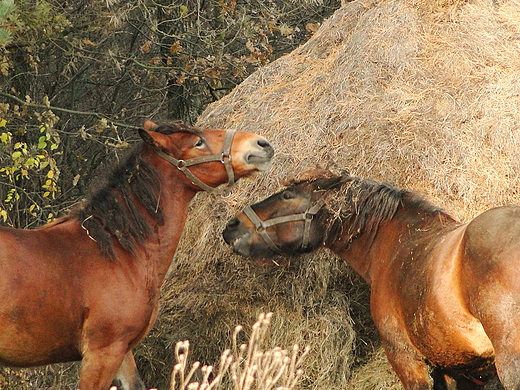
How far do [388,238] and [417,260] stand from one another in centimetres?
57

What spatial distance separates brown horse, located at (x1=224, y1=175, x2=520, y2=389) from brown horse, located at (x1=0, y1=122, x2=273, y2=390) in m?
0.60

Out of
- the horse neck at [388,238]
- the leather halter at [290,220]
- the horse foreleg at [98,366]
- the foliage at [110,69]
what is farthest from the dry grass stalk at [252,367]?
the foliage at [110,69]

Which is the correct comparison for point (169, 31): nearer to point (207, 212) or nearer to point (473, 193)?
point (207, 212)

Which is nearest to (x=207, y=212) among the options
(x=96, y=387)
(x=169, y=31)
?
(x=96, y=387)

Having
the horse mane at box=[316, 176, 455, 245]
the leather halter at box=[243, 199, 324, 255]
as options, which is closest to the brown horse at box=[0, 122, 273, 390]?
the leather halter at box=[243, 199, 324, 255]

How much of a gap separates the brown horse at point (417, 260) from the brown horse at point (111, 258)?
1.96ft

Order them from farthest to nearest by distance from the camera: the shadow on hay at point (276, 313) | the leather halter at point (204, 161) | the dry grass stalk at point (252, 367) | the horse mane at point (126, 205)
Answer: the shadow on hay at point (276, 313), the leather halter at point (204, 161), the horse mane at point (126, 205), the dry grass stalk at point (252, 367)

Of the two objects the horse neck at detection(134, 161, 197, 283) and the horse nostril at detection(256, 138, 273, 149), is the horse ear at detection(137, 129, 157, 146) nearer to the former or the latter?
the horse neck at detection(134, 161, 197, 283)

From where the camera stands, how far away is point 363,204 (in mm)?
5125

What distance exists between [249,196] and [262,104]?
3.64 feet

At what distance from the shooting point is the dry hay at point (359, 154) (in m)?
5.64

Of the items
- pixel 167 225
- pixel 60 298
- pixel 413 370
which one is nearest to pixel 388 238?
pixel 413 370

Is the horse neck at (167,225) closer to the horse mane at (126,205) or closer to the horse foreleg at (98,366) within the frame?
the horse mane at (126,205)

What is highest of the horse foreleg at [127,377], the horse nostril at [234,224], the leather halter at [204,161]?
the leather halter at [204,161]
